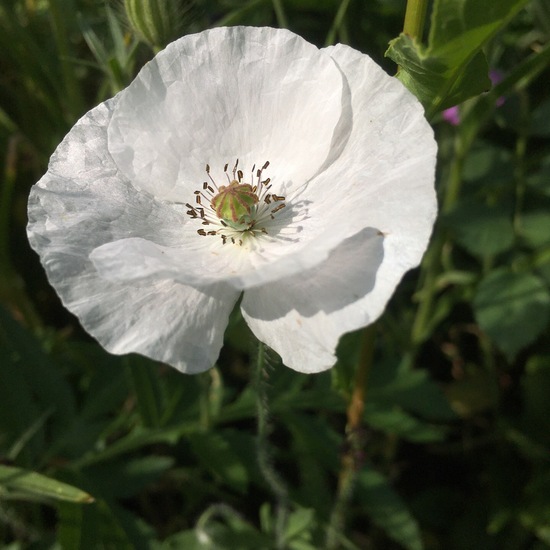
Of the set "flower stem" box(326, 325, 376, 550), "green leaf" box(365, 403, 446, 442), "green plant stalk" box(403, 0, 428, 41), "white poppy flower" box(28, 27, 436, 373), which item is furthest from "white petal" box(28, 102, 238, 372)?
"green leaf" box(365, 403, 446, 442)

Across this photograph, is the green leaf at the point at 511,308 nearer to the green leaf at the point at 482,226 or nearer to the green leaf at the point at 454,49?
the green leaf at the point at 482,226

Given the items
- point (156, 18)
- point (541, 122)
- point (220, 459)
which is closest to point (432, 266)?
point (541, 122)

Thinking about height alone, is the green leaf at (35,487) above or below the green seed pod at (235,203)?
below

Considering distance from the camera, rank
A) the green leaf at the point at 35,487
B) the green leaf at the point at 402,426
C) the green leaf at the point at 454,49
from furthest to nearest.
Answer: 1. the green leaf at the point at 402,426
2. the green leaf at the point at 35,487
3. the green leaf at the point at 454,49

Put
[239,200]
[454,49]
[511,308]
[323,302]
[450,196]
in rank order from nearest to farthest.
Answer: [454,49] → [323,302] → [239,200] → [511,308] → [450,196]

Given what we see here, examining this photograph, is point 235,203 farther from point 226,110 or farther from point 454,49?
point 454,49

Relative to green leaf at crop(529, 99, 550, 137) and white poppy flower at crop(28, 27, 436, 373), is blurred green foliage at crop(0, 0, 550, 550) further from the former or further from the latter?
white poppy flower at crop(28, 27, 436, 373)

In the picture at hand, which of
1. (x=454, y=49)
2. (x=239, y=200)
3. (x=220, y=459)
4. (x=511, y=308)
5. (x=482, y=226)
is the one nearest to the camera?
(x=454, y=49)

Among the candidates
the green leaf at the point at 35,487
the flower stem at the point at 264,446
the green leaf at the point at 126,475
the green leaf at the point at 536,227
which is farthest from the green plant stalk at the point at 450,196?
the green leaf at the point at 35,487

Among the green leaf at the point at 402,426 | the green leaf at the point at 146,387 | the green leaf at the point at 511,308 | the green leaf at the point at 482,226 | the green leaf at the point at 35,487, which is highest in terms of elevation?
the green leaf at the point at 35,487
